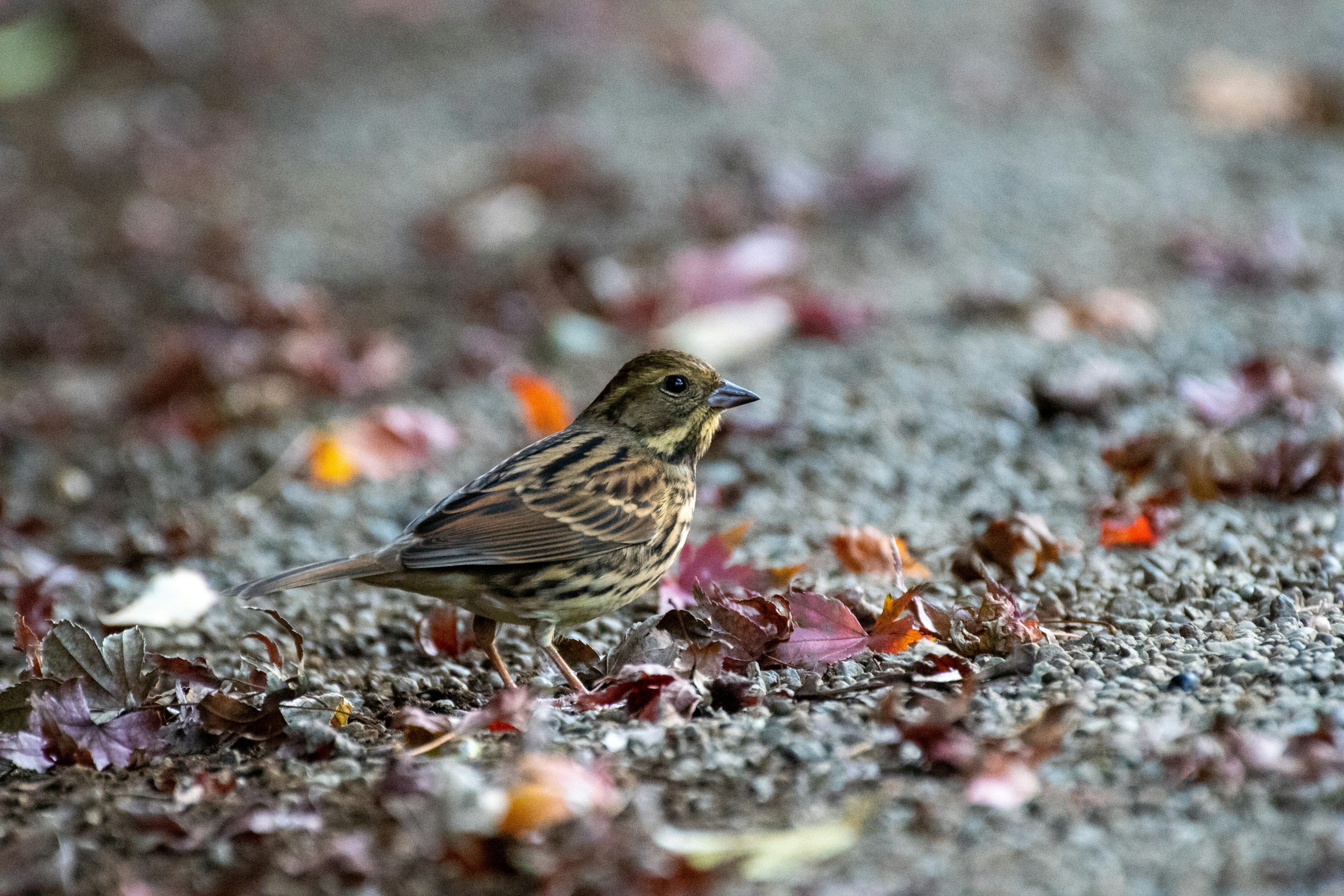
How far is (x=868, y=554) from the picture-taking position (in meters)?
4.50

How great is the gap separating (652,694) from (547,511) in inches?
36.3

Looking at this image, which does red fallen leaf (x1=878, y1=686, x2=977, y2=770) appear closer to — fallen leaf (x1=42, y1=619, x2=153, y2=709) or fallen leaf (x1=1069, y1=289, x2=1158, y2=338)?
fallen leaf (x1=42, y1=619, x2=153, y2=709)

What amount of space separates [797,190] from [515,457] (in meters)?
3.88

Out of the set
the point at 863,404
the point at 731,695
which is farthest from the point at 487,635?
the point at 863,404

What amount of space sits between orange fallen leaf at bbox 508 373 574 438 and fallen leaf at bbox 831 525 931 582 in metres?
1.54

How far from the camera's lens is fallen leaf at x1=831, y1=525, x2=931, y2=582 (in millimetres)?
4480

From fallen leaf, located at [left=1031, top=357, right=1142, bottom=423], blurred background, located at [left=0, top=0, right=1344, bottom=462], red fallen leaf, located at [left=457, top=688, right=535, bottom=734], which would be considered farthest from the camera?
blurred background, located at [left=0, top=0, right=1344, bottom=462]

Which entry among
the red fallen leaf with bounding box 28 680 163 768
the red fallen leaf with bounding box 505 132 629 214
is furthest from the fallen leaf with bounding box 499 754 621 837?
the red fallen leaf with bounding box 505 132 629 214

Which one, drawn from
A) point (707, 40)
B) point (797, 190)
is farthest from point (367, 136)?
point (797, 190)

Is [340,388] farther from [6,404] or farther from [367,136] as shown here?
[367,136]

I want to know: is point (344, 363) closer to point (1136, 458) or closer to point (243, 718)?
point (243, 718)

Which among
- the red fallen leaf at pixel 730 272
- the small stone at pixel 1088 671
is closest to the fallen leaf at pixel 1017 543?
the small stone at pixel 1088 671

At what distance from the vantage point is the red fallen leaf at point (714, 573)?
4.27 m

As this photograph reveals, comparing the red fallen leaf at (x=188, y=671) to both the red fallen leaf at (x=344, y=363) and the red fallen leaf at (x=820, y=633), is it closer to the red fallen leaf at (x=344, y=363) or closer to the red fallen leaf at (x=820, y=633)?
the red fallen leaf at (x=820, y=633)
